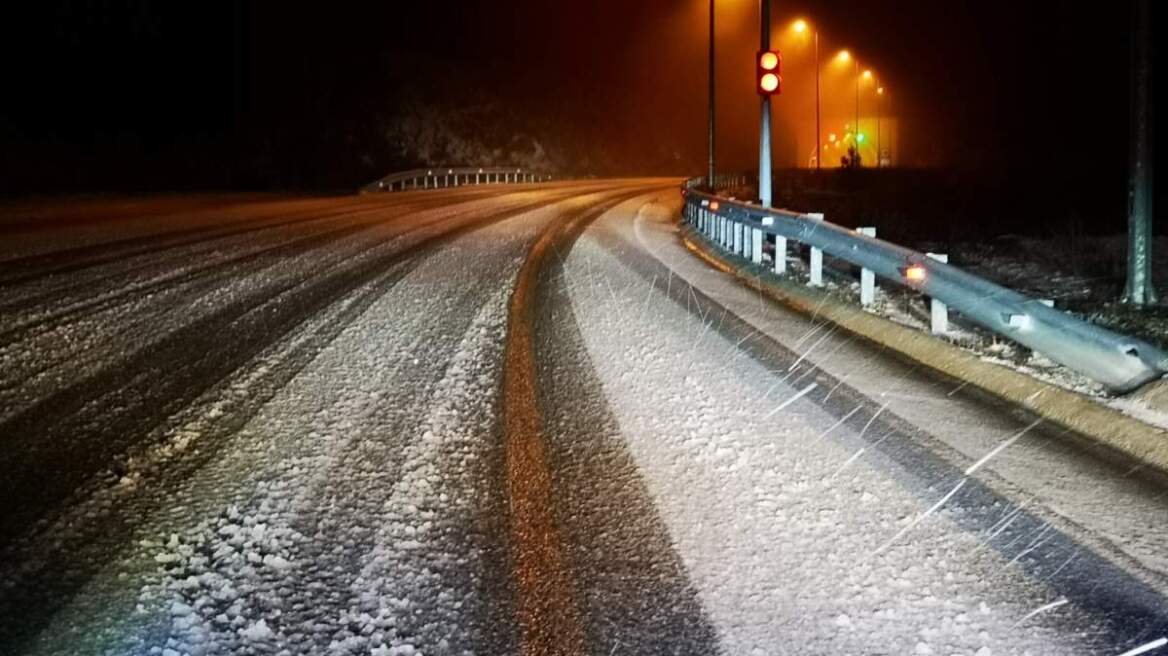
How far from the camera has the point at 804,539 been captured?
5266 millimetres

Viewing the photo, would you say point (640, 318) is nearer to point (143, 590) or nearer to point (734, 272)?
point (734, 272)

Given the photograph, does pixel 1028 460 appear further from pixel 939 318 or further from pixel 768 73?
pixel 768 73

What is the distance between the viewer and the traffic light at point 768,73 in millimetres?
20172

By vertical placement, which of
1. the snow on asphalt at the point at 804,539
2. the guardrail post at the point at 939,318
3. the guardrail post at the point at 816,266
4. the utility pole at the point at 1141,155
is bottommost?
the snow on asphalt at the point at 804,539

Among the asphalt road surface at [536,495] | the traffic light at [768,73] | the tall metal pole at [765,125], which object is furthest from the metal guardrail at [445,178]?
the asphalt road surface at [536,495]

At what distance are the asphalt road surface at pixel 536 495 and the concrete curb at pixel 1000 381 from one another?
0.75ft

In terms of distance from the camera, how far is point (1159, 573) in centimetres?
483

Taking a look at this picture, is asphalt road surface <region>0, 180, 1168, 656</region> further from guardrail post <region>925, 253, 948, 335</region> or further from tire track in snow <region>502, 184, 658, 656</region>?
guardrail post <region>925, 253, 948, 335</region>

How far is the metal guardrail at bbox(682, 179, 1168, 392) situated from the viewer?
7957 mm

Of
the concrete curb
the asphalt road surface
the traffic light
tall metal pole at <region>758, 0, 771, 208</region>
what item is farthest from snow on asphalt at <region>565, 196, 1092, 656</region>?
Answer: tall metal pole at <region>758, 0, 771, 208</region>

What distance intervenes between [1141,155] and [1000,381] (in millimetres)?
3628

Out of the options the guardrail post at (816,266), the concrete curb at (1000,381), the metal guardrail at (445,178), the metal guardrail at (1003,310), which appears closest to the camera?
the concrete curb at (1000,381)

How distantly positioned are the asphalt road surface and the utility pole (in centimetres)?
326

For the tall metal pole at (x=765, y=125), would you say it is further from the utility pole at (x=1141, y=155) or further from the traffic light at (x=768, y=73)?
the utility pole at (x=1141, y=155)
